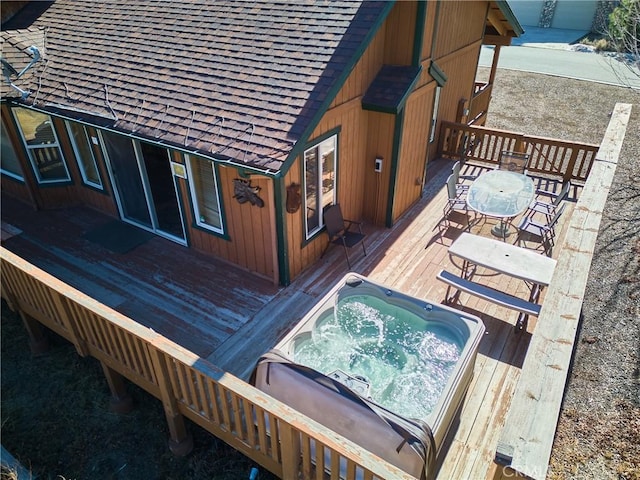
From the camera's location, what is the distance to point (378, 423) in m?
3.70

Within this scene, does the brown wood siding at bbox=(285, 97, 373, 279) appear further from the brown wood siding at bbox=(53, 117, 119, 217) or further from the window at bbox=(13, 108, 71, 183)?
the window at bbox=(13, 108, 71, 183)

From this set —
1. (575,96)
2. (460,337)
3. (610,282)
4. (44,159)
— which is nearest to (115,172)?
(44,159)

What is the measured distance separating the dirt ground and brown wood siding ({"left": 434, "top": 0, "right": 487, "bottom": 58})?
5.08m

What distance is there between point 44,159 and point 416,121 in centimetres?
706

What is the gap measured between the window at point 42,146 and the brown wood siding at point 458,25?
7576 mm

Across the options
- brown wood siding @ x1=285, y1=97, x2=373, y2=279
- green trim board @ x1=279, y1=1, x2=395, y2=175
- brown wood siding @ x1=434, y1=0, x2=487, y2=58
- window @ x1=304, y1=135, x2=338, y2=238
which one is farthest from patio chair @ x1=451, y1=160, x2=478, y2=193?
green trim board @ x1=279, y1=1, x2=395, y2=175

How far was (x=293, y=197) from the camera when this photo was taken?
5.99m

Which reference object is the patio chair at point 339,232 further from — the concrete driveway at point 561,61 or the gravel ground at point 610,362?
the concrete driveway at point 561,61

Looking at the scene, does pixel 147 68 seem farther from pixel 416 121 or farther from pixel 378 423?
pixel 378 423

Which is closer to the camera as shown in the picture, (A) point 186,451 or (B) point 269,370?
(B) point 269,370

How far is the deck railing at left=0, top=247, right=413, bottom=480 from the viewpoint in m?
3.35

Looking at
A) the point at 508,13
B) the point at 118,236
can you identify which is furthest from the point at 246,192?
the point at 508,13

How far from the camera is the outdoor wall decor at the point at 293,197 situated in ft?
19.5

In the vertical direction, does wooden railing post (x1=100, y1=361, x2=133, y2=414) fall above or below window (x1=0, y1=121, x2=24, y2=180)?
below
